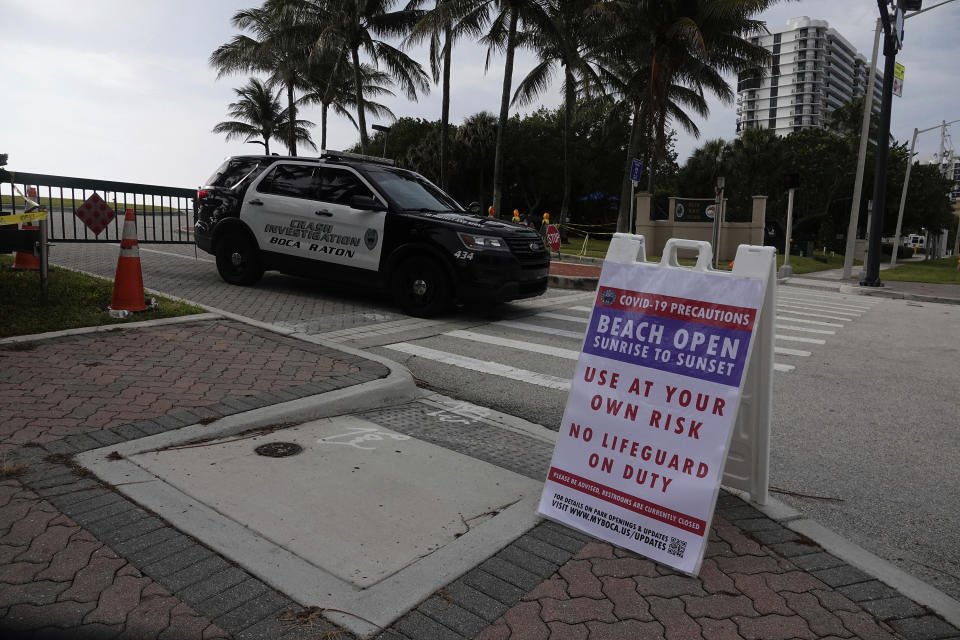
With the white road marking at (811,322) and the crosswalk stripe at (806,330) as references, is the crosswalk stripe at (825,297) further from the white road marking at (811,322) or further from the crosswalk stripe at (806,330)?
the crosswalk stripe at (806,330)

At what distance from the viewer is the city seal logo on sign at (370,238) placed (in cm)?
953

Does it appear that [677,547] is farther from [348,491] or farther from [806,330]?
[806,330]

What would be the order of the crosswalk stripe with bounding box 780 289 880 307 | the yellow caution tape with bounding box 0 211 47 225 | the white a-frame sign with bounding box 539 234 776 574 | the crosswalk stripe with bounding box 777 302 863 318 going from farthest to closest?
the crosswalk stripe with bounding box 780 289 880 307 < the crosswalk stripe with bounding box 777 302 863 318 < the yellow caution tape with bounding box 0 211 47 225 < the white a-frame sign with bounding box 539 234 776 574

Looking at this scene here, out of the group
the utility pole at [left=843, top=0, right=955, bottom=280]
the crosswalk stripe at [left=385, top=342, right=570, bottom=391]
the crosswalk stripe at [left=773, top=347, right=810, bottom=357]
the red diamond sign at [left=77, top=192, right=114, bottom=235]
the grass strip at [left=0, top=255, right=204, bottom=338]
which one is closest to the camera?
the crosswalk stripe at [left=385, top=342, right=570, bottom=391]

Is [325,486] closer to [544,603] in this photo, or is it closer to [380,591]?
[380,591]

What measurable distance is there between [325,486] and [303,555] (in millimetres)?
749

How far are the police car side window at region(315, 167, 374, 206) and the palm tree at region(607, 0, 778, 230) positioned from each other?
66.2 ft

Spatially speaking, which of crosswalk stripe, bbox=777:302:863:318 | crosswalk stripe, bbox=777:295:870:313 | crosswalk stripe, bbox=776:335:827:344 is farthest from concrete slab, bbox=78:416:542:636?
crosswalk stripe, bbox=777:295:870:313

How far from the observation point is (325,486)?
150 inches

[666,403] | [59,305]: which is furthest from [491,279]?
[666,403]

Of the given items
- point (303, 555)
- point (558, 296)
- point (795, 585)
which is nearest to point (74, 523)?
point (303, 555)

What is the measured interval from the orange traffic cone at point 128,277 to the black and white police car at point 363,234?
267cm

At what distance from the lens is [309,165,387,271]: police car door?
955cm

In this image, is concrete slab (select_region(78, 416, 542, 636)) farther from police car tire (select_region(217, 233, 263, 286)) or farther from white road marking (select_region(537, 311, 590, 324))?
police car tire (select_region(217, 233, 263, 286))
